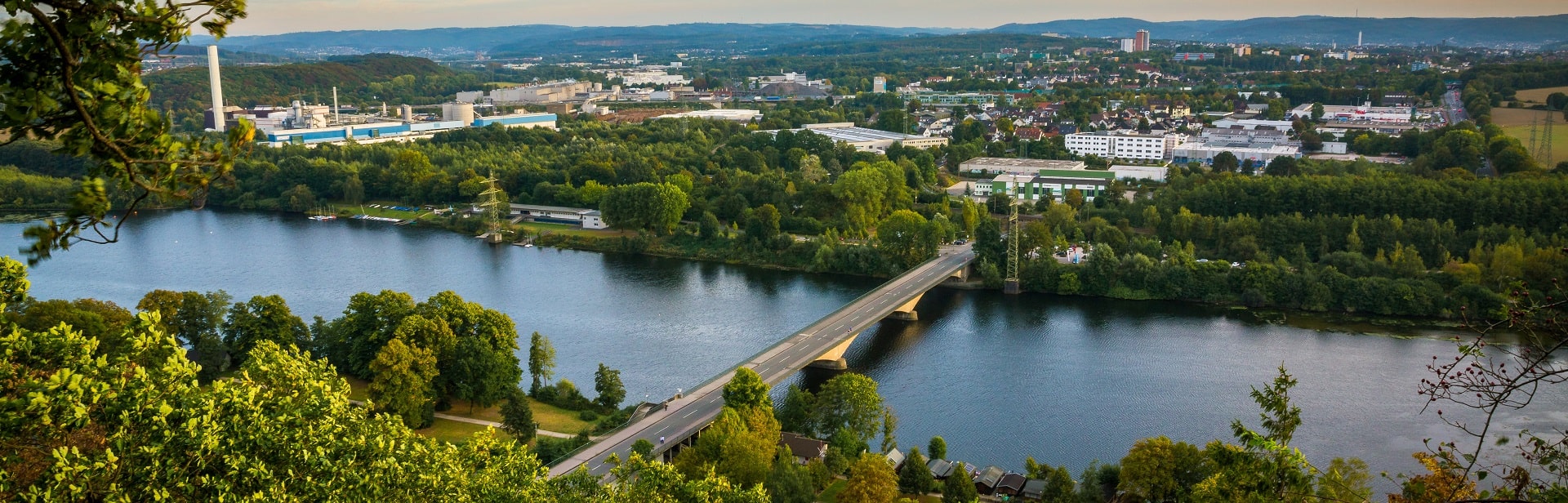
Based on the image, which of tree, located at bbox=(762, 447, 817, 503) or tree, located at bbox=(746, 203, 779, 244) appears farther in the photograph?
tree, located at bbox=(746, 203, 779, 244)

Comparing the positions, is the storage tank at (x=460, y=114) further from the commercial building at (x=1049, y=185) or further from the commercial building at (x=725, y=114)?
the commercial building at (x=1049, y=185)

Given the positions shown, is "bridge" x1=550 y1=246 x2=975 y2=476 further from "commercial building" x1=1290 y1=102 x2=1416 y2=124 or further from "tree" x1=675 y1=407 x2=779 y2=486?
"commercial building" x1=1290 y1=102 x2=1416 y2=124

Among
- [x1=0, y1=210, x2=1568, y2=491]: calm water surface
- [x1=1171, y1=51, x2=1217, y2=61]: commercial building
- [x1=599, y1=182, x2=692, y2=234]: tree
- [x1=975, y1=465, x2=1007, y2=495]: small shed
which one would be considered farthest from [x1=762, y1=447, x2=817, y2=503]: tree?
[x1=1171, y1=51, x2=1217, y2=61]: commercial building

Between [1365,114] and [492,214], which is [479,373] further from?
[1365,114]

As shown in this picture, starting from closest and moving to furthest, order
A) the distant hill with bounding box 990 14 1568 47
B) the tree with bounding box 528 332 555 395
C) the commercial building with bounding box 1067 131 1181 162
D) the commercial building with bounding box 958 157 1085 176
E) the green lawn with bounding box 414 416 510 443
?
1. the green lawn with bounding box 414 416 510 443
2. the tree with bounding box 528 332 555 395
3. the commercial building with bounding box 958 157 1085 176
4. the commercial building with bounding box 1067 131 1181 162
5. the distant hill with bounding box 990 14 1568 47

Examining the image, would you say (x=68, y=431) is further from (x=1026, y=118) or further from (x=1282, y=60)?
(x=1282, y=60)

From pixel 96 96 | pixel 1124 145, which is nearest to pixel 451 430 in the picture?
pixel 96 96

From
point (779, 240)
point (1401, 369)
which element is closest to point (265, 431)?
point (1401, 369)
